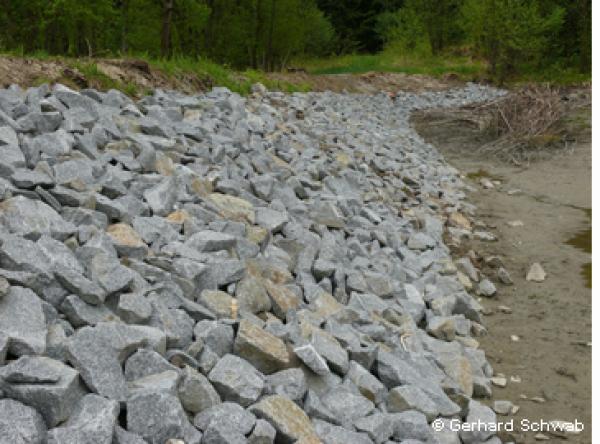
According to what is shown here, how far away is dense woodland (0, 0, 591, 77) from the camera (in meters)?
17.1

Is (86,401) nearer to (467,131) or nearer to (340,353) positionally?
(340,353)

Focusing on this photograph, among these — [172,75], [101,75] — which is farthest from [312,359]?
[172,75]

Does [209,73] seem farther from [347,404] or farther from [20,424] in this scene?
[20,424]

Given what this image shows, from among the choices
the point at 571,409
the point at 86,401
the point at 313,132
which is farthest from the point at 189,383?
the point at 313,132

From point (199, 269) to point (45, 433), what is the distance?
153cm

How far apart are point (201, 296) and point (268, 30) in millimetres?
22866

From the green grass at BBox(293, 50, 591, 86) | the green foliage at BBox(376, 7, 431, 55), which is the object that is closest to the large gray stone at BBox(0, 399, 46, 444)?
the green grass at BBox(293, 50, 591, 86)

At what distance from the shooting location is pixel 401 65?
32.6 metres

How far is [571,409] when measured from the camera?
386 cm

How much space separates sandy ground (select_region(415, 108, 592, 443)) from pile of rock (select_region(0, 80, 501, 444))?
0.34 m

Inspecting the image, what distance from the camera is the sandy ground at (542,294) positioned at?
13.2 ft

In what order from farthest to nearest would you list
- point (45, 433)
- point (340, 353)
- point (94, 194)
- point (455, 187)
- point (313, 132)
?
point (455, 187), point (313, 132), point (94, 194), point (340, 353), point (45, 433)

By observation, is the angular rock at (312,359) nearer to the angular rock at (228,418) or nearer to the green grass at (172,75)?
the angular rock at (228,418)

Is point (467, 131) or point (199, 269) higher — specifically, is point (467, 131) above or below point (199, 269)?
below
